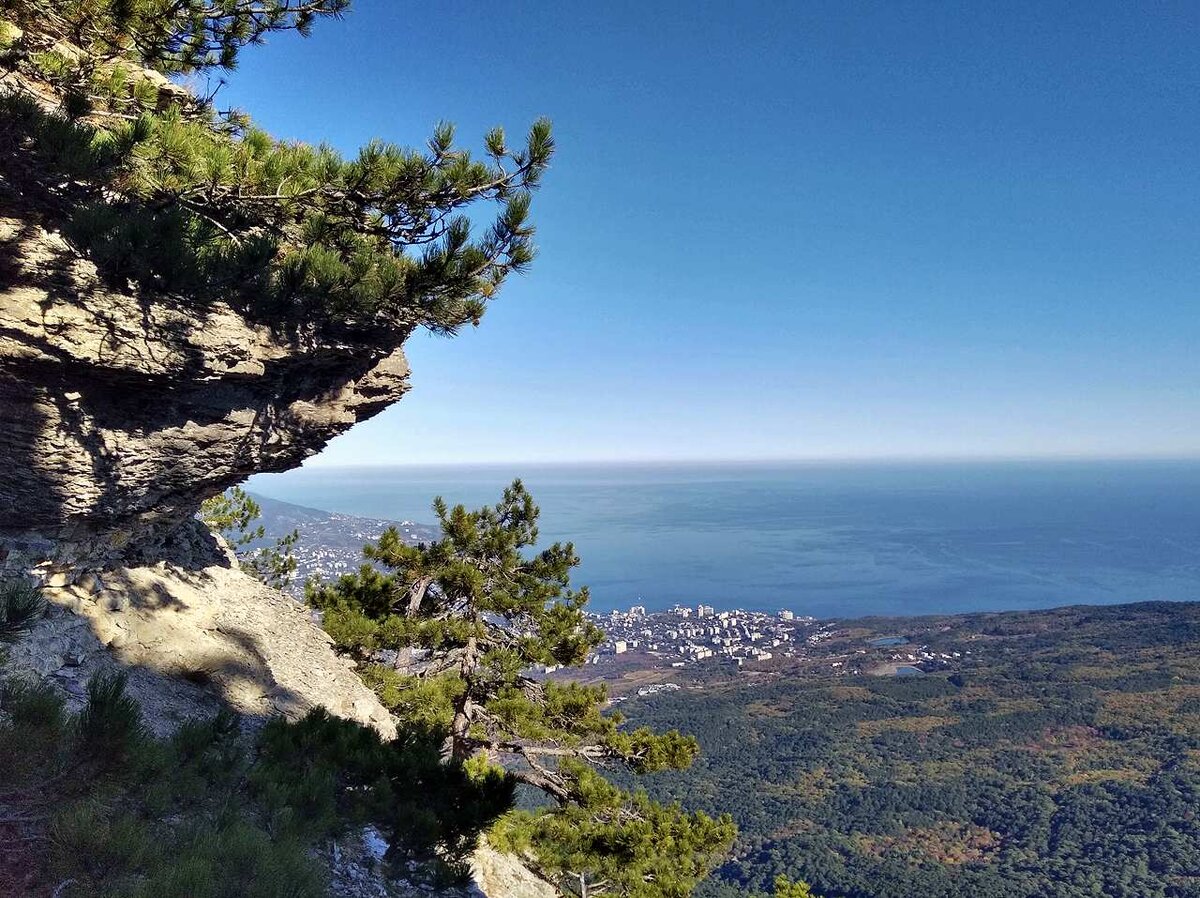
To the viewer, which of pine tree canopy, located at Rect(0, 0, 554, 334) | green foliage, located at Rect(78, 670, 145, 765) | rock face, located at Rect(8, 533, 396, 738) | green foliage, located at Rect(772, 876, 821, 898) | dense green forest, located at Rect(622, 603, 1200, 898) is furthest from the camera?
dense green forest, located at Rect(622, 603, 1200, 898)

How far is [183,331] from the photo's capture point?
5.05 metres

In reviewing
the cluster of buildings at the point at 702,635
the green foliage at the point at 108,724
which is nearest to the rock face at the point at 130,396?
the green foliage at the point at 108,724

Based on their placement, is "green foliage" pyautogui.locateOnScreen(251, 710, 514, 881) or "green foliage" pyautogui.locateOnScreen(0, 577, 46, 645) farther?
"green foliage" pyautogui.locateOnScreen(251, 710, 514, 881)

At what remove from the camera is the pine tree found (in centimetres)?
905

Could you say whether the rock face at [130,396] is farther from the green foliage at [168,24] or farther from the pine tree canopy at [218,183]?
the green foliage at [168,24]

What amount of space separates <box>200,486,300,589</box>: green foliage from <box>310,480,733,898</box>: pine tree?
17.5 ft

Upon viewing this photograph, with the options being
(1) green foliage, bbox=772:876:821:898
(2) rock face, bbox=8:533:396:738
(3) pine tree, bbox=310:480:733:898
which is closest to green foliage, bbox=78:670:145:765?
(2) rock face, bbox=8:533:396:738

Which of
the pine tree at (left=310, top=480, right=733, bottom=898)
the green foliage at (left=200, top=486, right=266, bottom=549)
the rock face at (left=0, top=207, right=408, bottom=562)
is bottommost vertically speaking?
the pine tree at (left=310, top=480, right=733, bottom=898)

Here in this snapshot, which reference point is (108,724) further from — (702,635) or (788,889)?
(702,635)

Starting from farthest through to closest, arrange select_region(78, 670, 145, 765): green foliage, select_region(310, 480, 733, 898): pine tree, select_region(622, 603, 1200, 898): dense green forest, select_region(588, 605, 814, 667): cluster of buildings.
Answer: select_region(588, 605, 814, 667): cluster of buildings < select_region(622, 603, 1200, 898): dense green forest < select_region(310, 480, 733, 898): pine tree < select_region(78, 670, 145, 765): green foliage

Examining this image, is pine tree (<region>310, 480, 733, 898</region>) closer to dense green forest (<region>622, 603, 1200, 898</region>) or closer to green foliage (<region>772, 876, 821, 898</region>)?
green foliage (<region>772, 876, 821, 898</region>)

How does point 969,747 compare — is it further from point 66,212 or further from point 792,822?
point 66,212

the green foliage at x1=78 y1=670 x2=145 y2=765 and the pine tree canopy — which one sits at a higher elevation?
the pine tree canopy

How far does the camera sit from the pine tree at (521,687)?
29.7ft
